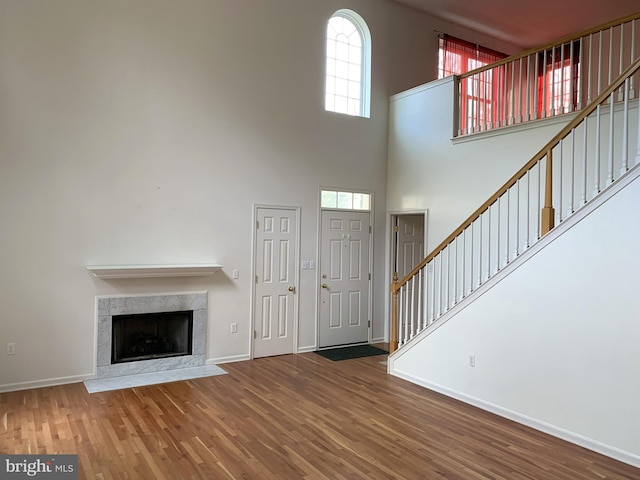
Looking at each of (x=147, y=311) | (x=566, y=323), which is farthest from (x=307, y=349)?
(x=566, y=323)

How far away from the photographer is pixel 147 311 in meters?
5.91

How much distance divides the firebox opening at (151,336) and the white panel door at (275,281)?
96 centimetres

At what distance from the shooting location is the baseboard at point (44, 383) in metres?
5.17

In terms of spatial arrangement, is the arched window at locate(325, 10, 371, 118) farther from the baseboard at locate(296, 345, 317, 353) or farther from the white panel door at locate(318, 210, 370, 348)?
the baseboard at locate(296, 345, 317, 353)

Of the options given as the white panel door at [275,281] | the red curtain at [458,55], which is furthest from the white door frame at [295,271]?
the red curtain at [458,55]

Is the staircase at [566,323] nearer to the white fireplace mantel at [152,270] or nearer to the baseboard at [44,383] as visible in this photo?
the white fireplace mantel at [152,270]

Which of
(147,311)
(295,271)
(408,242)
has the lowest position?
(147,311)

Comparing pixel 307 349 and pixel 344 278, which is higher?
pixel 344 278

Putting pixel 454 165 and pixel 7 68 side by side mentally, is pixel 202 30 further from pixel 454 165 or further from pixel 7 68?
pixel 454 165

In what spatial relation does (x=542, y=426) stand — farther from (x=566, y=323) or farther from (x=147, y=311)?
(x=147, y=311)

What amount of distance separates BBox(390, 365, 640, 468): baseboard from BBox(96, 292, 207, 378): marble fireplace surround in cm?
272

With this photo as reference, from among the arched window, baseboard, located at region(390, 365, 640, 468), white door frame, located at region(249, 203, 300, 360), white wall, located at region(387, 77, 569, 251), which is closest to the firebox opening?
white door frame, located at region(249, 203, 300, 360)
